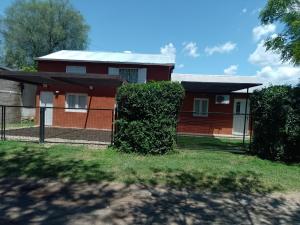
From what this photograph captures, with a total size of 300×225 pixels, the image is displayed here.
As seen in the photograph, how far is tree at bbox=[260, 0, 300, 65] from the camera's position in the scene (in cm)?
1415

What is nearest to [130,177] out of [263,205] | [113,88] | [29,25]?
[263,205]

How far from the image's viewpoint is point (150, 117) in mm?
10758

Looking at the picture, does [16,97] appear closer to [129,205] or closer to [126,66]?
[126,66]

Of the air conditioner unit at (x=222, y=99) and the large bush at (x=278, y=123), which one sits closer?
the large bush at (x=278, y=123)

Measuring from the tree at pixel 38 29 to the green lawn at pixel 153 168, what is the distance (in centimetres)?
3298

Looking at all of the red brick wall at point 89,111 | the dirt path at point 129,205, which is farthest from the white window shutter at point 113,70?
the dirt path at point 129,205

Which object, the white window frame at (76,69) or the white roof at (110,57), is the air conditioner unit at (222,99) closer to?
the white roof at (110,57)

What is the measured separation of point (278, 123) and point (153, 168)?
174 inches

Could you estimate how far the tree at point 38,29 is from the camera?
136ft

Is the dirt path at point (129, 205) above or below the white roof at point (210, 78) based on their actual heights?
below

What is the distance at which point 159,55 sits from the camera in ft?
88.2

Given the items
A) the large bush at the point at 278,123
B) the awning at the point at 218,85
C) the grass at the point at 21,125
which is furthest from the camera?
the grass at the point at 21,125

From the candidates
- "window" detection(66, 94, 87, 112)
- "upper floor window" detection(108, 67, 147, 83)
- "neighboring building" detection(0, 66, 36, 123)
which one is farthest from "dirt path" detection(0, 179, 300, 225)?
"neighboring building" detection(0, 66, 36, 123)

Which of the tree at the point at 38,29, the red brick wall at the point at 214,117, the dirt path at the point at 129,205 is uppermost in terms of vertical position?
the tree at the point at 38,29
